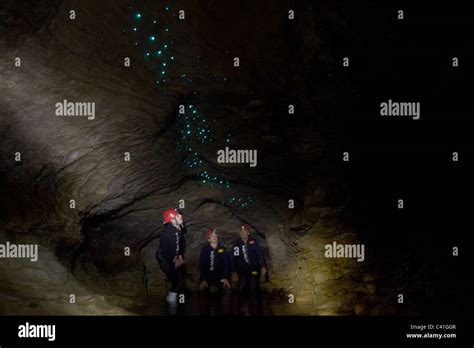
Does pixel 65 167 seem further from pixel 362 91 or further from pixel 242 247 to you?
pixel 362 91

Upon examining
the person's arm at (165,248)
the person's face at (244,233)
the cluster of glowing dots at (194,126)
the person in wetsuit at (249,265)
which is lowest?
the person in wetsuit at (249,265)

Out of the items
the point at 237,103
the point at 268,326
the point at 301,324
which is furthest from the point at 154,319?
the point at 237,103

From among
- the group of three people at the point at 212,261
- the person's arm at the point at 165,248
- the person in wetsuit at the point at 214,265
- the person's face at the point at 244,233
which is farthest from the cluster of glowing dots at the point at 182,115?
the person's arm at the point at 165,248


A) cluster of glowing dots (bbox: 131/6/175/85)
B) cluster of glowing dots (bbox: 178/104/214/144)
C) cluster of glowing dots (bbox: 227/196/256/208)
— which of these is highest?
cluster of glowing dots (bbox: 131/6/175/85)

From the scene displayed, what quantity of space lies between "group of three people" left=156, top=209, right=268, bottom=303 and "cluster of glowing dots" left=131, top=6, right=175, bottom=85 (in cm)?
282

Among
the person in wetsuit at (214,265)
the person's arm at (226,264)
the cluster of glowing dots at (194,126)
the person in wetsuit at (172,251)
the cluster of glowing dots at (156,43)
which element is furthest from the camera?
the person's arm at (226,264)

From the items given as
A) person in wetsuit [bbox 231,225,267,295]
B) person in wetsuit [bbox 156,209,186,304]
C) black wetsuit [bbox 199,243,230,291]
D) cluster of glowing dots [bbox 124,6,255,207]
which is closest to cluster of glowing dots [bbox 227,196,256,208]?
cluster of glowing dots [bbox 124,6,255,207]

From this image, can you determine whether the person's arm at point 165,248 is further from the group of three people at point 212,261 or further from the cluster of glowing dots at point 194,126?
the cluster of glowing dots at point 194,126

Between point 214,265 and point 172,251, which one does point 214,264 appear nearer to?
point 214,265

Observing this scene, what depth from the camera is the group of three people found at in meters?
7.39

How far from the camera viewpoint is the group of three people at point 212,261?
7.39 metres

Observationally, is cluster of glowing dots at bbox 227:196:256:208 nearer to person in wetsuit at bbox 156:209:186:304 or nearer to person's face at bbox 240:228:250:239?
person's face at bbox 240:228:250:239

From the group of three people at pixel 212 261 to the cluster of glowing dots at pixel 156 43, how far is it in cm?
282

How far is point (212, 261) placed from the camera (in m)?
7.98
